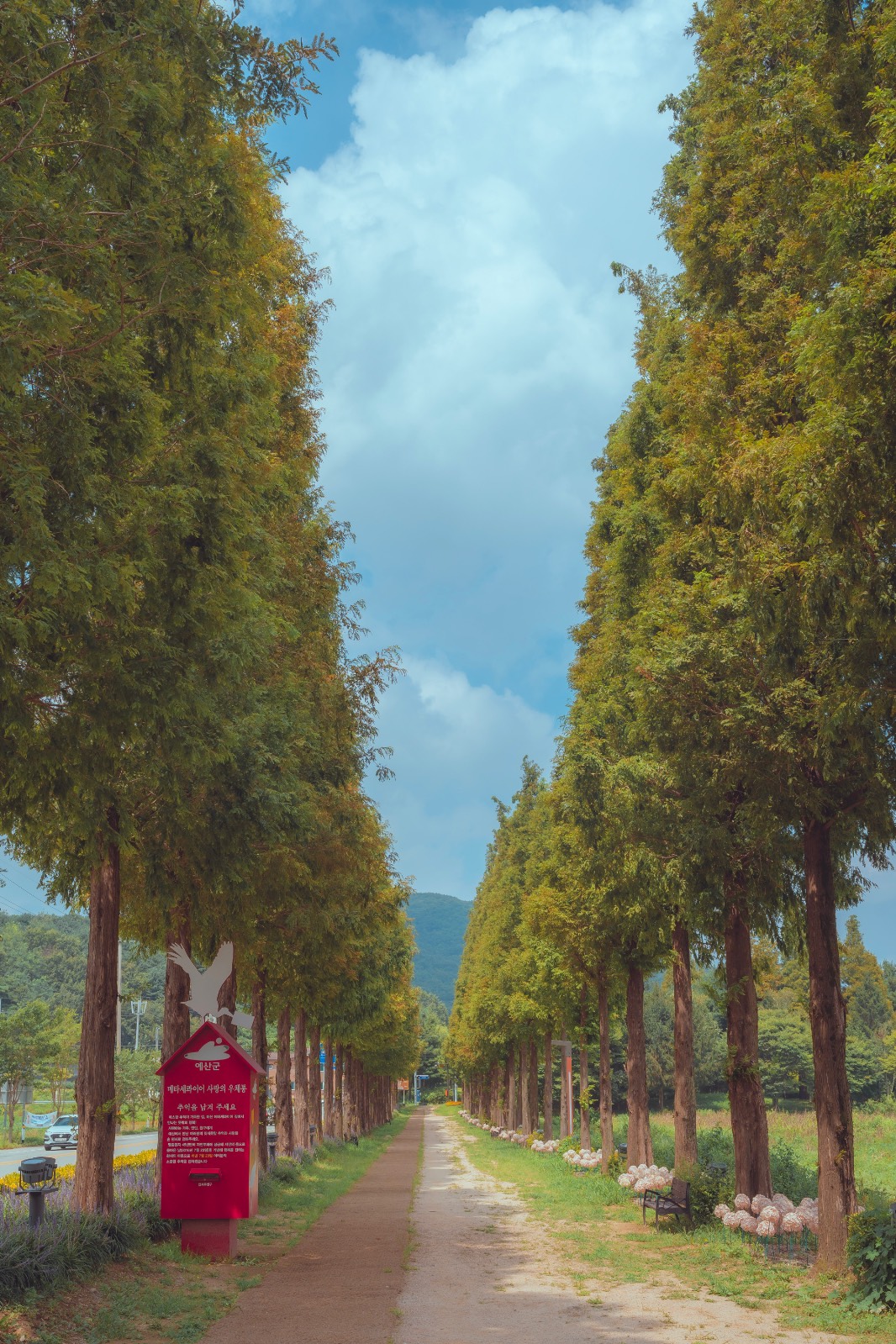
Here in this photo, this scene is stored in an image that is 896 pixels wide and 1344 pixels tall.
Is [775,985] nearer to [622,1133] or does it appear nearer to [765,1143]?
[622,1133]

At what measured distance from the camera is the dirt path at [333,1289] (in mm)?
8969

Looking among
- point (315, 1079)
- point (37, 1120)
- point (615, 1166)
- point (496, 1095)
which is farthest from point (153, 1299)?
point (37, 1120)

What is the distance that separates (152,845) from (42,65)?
8.21 metres

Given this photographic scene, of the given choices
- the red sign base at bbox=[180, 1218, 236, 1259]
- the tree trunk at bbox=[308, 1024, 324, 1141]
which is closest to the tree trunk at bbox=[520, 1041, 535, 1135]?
the tree trunk at bbox=[308, 1024, 324, 1141]

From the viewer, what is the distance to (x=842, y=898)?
13.4m

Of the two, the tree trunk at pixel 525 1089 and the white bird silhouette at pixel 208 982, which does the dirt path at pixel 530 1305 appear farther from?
the tree trunk at pixel 525 1089

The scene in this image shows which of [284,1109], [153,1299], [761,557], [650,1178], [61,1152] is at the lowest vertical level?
[61,1152]

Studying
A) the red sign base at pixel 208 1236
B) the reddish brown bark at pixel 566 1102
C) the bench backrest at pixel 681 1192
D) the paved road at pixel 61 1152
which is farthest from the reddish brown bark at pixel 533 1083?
the red sign base at pixel 208 1236

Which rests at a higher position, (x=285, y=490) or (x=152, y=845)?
(x=285, y=490)

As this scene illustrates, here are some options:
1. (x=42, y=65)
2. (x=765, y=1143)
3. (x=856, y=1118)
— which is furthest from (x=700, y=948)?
(x=856, y=1118)

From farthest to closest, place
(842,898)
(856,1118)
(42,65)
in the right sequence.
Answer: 1. (856,1118)
2. (842,898)
3. (42,65)

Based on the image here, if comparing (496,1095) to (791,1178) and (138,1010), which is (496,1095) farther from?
(138,1010)

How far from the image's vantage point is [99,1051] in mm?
12062

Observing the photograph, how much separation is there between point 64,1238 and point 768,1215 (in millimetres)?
7848
